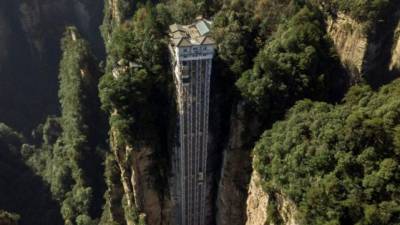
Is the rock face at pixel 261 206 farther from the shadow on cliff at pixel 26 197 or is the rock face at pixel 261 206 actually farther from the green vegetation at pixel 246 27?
the shadow on cliff at pixel 26 197

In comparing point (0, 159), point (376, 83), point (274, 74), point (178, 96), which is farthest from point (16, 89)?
point (376, 83)

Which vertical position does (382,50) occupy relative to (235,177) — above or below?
above

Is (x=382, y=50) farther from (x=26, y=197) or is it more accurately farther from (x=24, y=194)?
(x=24, y=194)

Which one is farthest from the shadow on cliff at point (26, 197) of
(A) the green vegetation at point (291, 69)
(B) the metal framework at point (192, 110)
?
(A) the green vegetation at point (291, 69)

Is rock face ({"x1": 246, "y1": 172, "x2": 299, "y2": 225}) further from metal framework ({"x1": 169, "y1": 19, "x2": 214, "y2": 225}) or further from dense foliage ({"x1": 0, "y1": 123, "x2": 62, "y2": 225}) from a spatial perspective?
dense foliage ({"x1": 0, "y1": 123, "x2": 62, "y2": 225})

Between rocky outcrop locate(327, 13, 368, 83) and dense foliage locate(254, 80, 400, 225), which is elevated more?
rocky outcrop locate(327, 13, 368, 83)

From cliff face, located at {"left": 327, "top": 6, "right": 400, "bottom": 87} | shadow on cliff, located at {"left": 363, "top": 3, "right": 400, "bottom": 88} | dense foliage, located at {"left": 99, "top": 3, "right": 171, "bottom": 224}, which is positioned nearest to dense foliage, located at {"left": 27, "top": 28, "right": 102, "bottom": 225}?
dense foliage, located at {"left": 99, "top": 3, "right": 171, "bottom": 224}

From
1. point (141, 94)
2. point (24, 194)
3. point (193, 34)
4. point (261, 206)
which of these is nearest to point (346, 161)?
point (261, 206)
